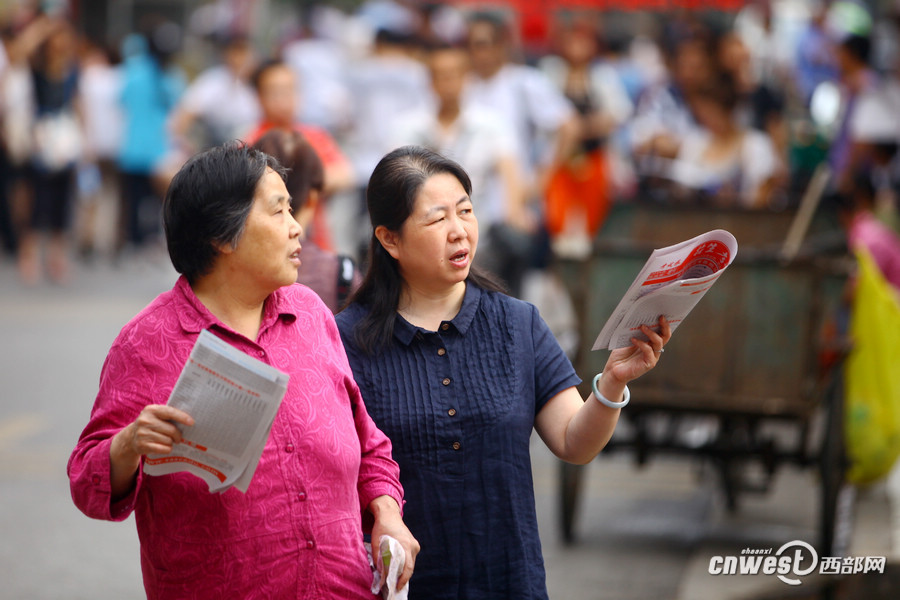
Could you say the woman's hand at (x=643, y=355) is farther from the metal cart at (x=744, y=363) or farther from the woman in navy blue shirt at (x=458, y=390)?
the metal cart at (x=744, y=363)

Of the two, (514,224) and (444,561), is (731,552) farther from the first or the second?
(444,561)

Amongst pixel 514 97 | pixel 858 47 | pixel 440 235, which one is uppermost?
pixel 858 47

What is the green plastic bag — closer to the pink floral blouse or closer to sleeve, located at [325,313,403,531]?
sleeve, located at [325,313,403,531]

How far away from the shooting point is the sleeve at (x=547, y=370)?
294 cm

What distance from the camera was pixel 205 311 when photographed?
8.41 ft

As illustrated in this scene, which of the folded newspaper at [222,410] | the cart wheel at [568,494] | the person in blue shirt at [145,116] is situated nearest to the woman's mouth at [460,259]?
the folded newspaper at [222,410]

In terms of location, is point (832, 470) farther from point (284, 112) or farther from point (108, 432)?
point (108, 432)

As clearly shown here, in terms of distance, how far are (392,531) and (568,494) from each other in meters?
3.28

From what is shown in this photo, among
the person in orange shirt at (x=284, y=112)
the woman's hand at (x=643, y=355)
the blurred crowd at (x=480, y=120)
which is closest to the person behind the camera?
the woman's hand at (x=643, y=355)

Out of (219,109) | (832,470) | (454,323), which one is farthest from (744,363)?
(219,109)

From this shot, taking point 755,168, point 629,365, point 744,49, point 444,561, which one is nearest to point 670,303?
point 629,365

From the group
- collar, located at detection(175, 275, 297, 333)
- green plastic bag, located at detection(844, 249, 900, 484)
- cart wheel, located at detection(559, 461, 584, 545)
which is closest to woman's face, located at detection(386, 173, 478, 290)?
collar, located at detection(175, 275, 297, 333)

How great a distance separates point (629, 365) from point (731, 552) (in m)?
3.33

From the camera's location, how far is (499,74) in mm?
9578
